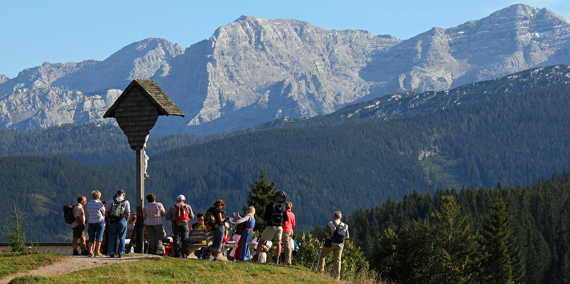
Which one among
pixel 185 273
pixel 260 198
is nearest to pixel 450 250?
pixel 260 198

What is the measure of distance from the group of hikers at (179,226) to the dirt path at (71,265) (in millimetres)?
679

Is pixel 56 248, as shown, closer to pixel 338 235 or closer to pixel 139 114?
pixel 139 114

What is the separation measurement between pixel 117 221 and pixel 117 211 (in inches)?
14.0

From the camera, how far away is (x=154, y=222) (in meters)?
24.2

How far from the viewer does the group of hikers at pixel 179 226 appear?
76.6 feet

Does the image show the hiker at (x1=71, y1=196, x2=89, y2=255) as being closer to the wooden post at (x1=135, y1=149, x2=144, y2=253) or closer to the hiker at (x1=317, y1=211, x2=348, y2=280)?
the wooden post at (x1=135, y1=149, x2=144, y2=253)

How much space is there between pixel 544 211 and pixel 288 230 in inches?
5063

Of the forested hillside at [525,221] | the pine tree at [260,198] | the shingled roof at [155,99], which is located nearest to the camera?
the shingled roof at [155,99]

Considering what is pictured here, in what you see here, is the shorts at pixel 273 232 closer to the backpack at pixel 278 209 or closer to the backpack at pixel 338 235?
the backpack at pixel 278 209

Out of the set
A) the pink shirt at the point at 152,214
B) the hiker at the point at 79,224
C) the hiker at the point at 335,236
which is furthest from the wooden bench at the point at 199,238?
the hiker at the point at 335,236

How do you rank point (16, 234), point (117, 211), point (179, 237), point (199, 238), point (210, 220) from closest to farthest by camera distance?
point (117, 211) < point (210, 220) < point (179, 237) < point (199, 238) < point (16, 234)

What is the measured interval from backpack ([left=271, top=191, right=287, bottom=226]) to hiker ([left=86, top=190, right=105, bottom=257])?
5.66m

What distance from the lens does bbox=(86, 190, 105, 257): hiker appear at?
918 inches

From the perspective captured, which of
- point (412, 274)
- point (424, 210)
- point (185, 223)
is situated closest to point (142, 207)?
point (185, 223)
